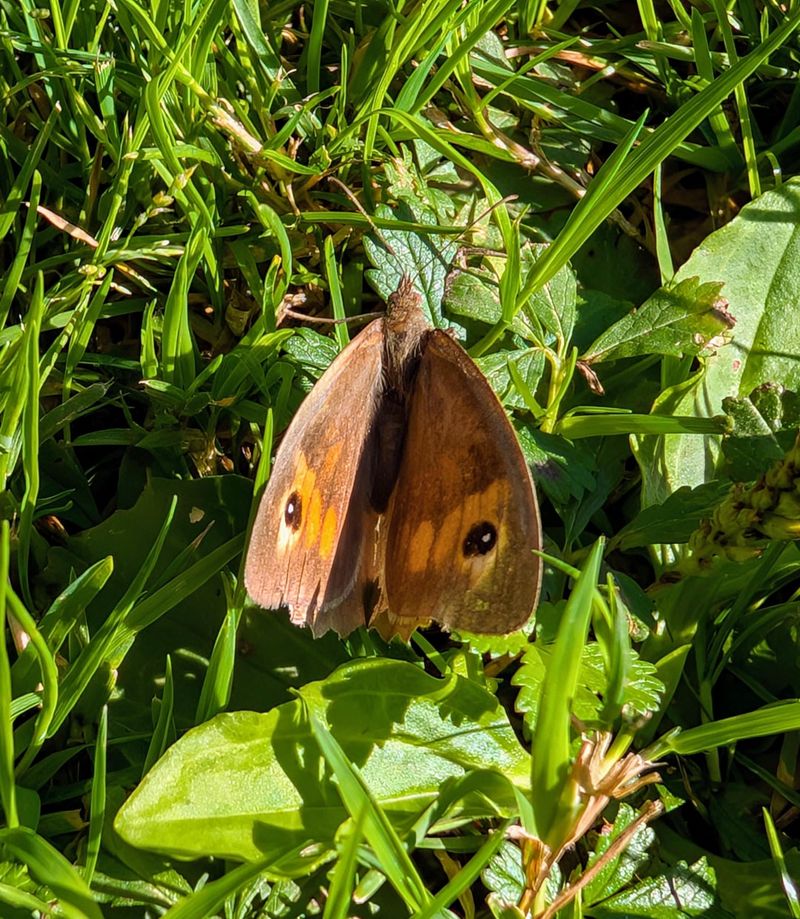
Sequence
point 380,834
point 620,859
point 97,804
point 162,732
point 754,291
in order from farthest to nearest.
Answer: point 754,291, point 620,859, point 162,732, point 97,804, point 380,834

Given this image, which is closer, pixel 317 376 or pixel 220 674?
pixel 220 674

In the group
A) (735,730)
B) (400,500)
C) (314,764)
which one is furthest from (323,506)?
(735,730)

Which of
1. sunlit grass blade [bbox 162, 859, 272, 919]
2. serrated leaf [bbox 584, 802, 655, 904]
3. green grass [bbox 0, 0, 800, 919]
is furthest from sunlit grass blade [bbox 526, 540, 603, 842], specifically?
sunlit grass blade [bbox 162, 859, 272, 919]

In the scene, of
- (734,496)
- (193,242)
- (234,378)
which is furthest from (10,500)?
(734,496)

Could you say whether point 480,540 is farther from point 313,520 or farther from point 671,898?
point 671,898

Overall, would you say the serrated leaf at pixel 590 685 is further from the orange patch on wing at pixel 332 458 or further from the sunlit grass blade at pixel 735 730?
the orange patch on wing at pixel 332 458

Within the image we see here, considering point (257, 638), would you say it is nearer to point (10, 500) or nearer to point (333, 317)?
point (10, 500)

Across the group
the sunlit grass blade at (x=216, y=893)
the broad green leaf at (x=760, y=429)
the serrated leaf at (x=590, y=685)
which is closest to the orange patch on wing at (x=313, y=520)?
the serrated leaf at (x=590, y=685)
